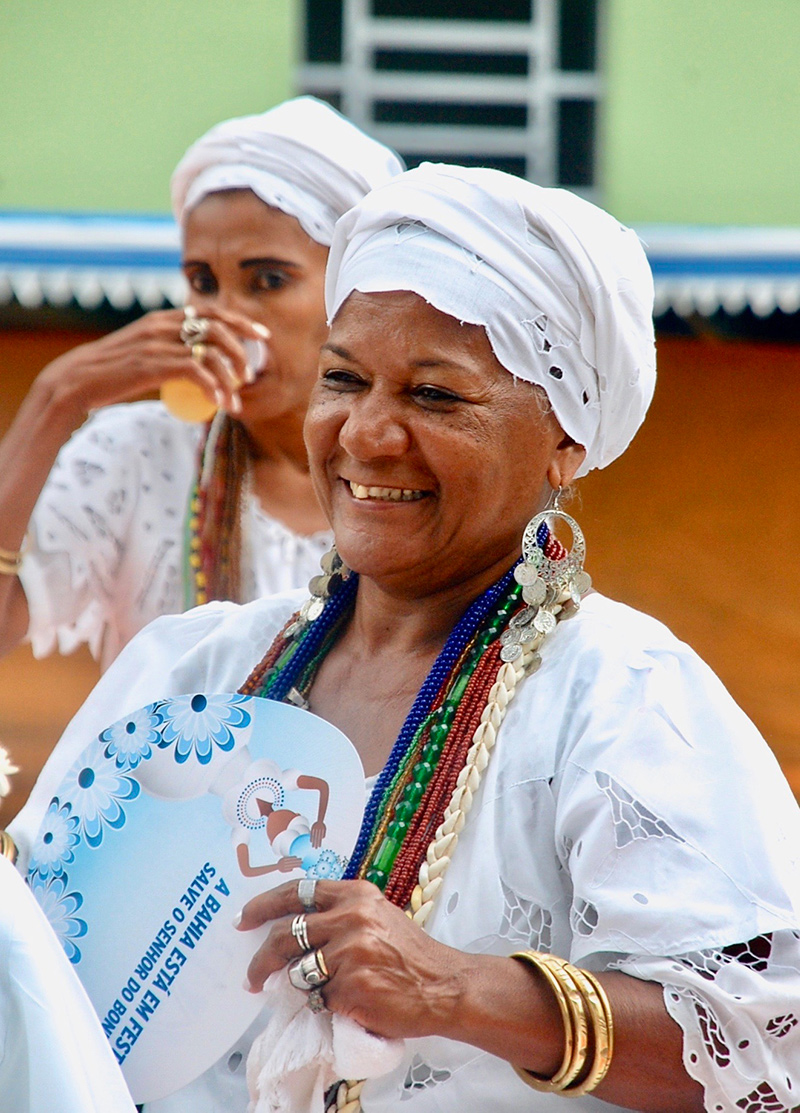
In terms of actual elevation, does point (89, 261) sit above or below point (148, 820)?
below

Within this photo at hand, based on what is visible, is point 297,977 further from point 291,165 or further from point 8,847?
point 291,165

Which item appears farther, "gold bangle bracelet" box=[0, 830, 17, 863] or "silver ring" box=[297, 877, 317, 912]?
"gold bangle bracelet" box=[0, 830, 17, 863]

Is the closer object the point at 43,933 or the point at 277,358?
the point at 43,933

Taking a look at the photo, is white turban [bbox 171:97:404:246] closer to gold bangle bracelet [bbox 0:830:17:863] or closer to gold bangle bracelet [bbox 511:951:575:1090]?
gold bangle bracelet [bbox 0:830:17:863]

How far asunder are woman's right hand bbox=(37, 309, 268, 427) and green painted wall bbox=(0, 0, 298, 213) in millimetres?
4319

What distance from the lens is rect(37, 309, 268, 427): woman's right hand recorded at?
3.74m

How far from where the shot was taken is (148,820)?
213 cm

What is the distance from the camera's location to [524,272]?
88.0 inches

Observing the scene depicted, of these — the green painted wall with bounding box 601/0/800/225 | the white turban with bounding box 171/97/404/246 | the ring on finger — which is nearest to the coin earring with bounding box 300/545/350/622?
the ring on finger

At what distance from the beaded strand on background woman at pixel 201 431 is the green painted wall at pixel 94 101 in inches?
159

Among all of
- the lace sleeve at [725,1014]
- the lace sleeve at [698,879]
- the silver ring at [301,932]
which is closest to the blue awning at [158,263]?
the lace sleeve at [698,879]

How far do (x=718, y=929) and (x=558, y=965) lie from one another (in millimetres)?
197

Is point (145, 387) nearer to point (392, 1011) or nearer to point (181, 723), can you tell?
point (181, 723)

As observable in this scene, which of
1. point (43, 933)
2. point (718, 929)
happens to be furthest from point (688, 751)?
point (43, 933)
